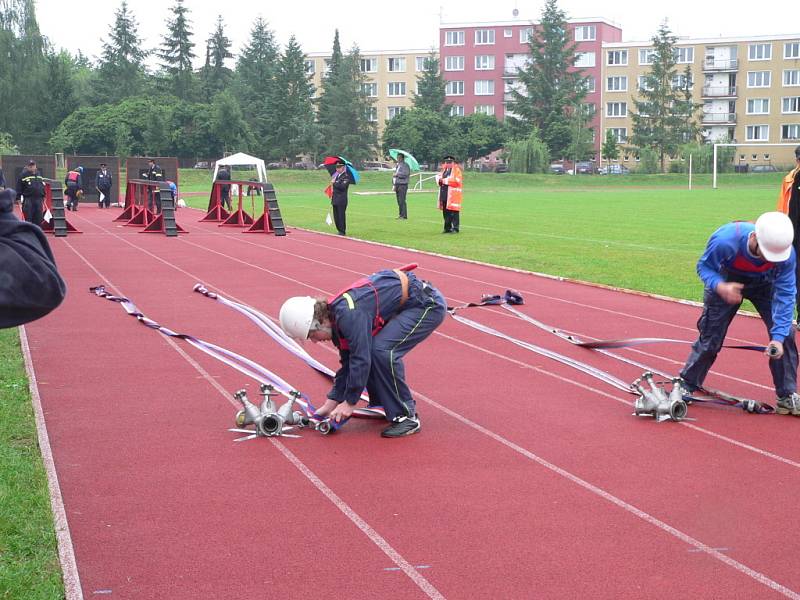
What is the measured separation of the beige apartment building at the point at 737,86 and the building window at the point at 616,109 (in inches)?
3.8

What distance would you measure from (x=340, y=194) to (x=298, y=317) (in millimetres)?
18107

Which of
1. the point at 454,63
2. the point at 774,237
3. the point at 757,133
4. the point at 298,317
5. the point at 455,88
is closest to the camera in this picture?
the point at 298,317

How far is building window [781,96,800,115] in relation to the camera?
9369 cm

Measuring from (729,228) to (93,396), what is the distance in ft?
16.2

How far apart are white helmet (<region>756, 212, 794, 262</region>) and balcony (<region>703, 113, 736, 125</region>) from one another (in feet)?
311

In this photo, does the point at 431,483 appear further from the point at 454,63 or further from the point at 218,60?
the point at 454,63

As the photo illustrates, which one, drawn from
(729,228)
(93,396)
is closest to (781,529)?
(729,228)

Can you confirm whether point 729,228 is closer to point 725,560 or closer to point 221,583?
point 725,560

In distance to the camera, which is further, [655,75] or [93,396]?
[655,75]

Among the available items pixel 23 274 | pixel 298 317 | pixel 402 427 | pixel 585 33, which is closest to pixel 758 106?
pixel 585 33

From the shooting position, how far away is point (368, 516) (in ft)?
17.9

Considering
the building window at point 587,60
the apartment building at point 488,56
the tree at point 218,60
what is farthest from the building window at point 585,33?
the tree at point 218,60

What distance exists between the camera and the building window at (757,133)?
3762 inches

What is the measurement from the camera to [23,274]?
3.02 m
